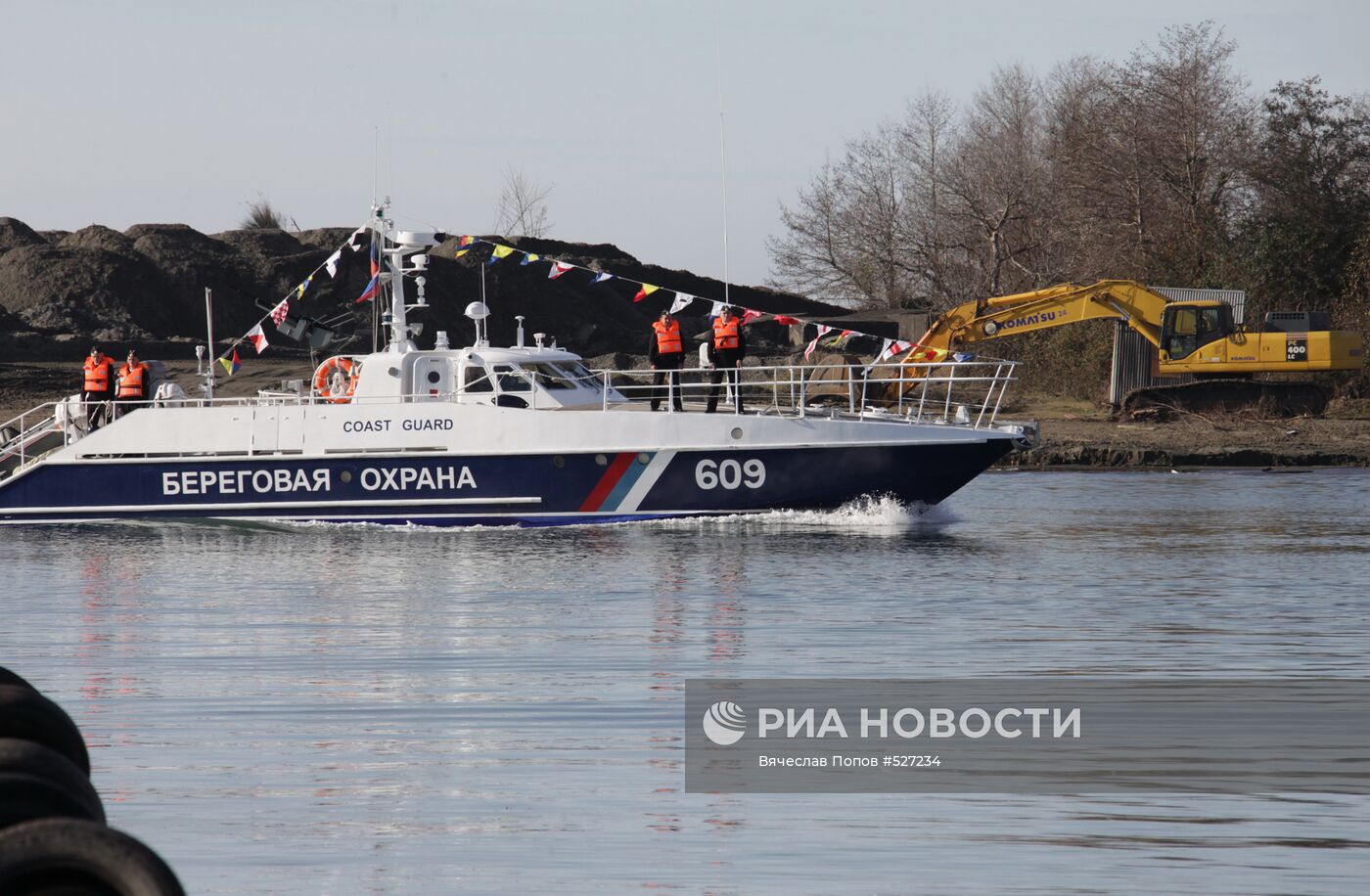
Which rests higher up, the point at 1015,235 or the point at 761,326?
the point at 1015,235

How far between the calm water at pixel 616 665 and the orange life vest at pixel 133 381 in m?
1.98

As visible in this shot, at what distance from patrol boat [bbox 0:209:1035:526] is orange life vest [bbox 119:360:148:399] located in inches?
35.7

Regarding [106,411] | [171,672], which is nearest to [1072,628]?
[171,672]

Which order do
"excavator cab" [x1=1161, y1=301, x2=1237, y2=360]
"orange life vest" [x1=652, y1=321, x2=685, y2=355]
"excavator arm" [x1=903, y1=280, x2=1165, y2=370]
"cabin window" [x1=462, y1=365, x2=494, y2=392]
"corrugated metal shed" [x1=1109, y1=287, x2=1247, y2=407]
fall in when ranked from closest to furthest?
"cabin window" [x1=462, y1=365, x2=494, y2=392], "orange life vest" [x1=652, y1=321, x2=685, y2=355], "excavator arm" [x1=903, y1=280, x2=1165, y2=370], "excavator cab" [x1=1161, y1=301, x2=1237, y2=360], "corrugated metal shed" [x1=1109, y1=287, x2=1247, y2=407]

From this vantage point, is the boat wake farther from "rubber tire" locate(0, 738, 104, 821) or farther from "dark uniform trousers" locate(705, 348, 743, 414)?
"rubber tire" locate(0, 738, 104, 821)

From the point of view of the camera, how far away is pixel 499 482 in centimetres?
1861

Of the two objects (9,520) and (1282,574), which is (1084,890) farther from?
(9,520)

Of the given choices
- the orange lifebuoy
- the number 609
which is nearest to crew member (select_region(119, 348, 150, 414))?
the orange lifebuoy

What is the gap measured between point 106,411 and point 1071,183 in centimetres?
3218

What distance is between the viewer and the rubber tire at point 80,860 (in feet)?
10.5

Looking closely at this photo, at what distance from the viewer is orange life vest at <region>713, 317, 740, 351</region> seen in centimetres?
1952

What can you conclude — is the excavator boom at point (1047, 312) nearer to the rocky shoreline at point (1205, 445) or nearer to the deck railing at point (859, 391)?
the deck railing at point (859, 391)

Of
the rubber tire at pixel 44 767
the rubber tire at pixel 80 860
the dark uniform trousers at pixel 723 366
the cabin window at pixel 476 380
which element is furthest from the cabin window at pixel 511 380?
the rubber tire at pixel 80 860

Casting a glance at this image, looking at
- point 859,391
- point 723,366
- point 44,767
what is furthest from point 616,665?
point 859,391
